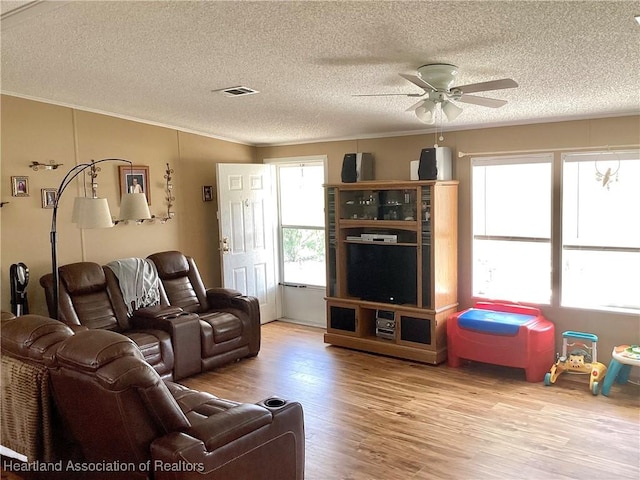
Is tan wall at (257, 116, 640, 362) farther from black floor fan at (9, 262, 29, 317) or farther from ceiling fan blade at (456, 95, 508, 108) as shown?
black floor fan at (9, 262, 29, 317)

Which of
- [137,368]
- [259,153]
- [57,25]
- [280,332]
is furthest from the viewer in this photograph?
[259,153]

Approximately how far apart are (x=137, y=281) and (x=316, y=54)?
9.39 feet

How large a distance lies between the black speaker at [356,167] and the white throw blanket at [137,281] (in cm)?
215

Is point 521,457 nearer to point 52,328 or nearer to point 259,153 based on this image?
point 52,328

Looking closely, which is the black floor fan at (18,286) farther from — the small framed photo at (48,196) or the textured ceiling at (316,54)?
the textured ceiling at (316,54)

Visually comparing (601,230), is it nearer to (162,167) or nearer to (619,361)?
(619,361)

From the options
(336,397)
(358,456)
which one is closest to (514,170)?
(336,397)

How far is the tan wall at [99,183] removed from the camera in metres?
4.56

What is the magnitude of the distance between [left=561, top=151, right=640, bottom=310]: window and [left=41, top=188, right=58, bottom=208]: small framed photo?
4511 millimetres

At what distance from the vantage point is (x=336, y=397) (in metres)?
4.32

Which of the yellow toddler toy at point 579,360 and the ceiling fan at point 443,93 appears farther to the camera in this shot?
the yellow toddler toy at point 579,360

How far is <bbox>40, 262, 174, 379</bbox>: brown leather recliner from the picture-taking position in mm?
4465

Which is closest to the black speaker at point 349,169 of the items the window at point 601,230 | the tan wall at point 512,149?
the tan wall at point 512,149

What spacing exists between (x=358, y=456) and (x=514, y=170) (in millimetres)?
3073
